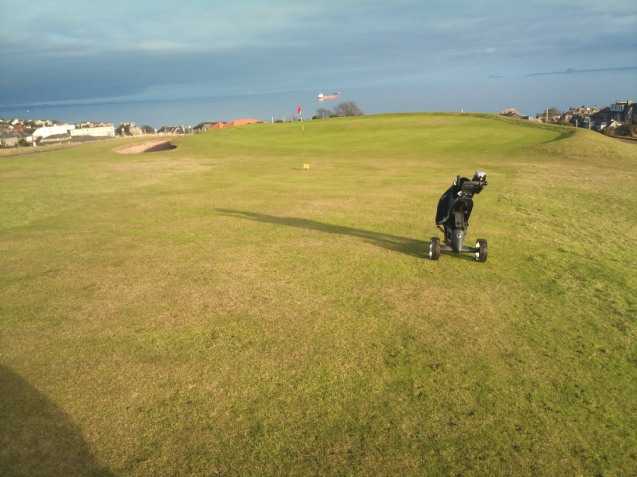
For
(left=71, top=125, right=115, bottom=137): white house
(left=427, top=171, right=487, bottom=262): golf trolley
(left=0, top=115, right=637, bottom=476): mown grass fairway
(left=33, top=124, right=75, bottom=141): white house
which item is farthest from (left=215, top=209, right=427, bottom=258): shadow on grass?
(left=71, top=125, right=115, bottom=137): white house

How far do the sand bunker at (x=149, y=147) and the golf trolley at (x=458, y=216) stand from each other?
128 ft

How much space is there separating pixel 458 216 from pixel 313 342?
204 inches

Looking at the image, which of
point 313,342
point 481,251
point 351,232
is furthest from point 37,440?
point 351,232

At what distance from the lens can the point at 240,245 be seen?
11453 mm

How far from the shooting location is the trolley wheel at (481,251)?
994 cm

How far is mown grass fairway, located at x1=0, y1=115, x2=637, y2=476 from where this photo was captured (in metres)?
4.68

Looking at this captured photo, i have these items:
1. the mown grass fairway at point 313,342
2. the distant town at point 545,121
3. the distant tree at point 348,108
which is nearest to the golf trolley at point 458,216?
the mown grass fairway at point 313,342

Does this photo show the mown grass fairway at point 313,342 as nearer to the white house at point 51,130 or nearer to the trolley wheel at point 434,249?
the trolley wheel at point 434,249

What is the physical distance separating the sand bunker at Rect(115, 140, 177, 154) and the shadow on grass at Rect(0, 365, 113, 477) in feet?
137

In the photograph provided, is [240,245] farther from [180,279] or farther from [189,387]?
[189,387]

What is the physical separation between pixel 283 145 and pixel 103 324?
37601 millimetres

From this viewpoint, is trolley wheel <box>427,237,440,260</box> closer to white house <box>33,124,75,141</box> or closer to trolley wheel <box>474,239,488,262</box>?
trolley wheel <box>474,239,488,262</box>

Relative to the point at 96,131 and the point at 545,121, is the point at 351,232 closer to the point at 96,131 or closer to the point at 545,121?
the point at 545,121

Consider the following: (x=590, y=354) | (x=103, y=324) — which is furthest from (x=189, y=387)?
(x=590, y=354)
